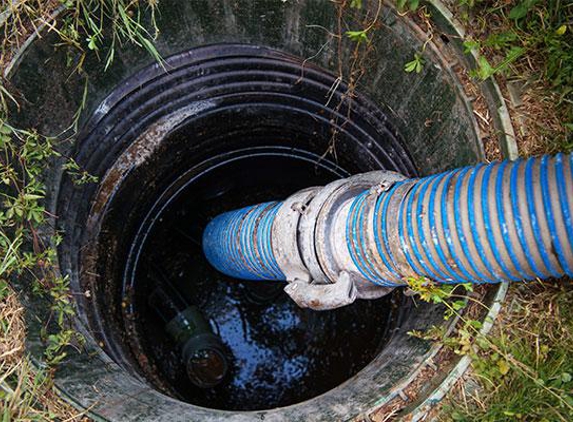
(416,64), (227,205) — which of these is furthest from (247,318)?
(416,64)

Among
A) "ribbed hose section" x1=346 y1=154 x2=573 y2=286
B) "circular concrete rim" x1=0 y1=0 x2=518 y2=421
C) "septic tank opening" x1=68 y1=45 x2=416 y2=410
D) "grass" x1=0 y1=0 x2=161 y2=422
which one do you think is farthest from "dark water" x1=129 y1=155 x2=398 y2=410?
"ribbed hose section" x1=346 y1=154 x2=573 y2=286

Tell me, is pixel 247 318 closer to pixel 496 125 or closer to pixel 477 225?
pixel 496 125

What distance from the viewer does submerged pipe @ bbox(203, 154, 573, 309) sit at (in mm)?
1569

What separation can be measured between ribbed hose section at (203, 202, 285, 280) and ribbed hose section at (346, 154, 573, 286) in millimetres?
879

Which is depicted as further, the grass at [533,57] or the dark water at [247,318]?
the dark water at [247,318]

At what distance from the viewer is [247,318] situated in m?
4.50

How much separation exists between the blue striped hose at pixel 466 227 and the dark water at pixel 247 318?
6.15 feet

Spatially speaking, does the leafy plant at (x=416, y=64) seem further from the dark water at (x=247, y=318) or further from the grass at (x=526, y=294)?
the dark water at (x=247, y=318)

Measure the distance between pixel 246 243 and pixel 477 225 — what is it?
170cm

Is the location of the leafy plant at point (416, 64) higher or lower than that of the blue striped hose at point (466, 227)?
higher

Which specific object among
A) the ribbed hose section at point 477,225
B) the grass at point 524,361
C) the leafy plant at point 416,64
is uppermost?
the leafy plant at point 416,64

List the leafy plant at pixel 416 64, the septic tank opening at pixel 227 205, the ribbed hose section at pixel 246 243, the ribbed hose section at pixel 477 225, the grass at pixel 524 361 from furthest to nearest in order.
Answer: the septic tank opening at pixel 227 205 < the ribbed hose section at pixel 246 243 < the leafy plant at pixel 416 64 < the grass at pixel 524 361 < the ribbed hose section at pixel 477 225

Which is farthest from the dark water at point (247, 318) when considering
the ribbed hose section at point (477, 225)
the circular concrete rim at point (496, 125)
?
the ribbed hose section at point (477, 225)

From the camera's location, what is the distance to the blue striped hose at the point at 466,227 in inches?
61.2
